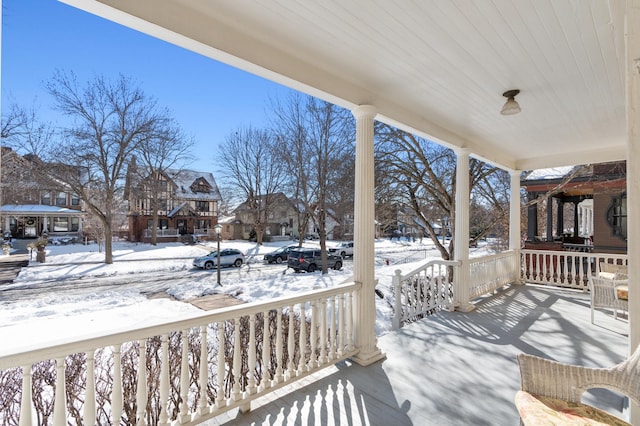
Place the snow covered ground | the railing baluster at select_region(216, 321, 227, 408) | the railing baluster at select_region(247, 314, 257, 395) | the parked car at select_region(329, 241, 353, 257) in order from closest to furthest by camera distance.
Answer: the railing baluster at select_region(216, 321, 227, 408) → the railing baluster at select_region(247, 314, 257, 395) → the snow covered ground → the parked car at select_region(329, 241, 353, 257)

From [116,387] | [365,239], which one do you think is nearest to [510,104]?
[365,239]

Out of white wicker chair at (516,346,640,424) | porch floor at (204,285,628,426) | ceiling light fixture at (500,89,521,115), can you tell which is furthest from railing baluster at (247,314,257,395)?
ceiling light fixture at (500,89,521,115)

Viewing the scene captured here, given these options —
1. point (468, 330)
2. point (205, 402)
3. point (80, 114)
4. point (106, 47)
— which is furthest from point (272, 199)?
point (205, 402)

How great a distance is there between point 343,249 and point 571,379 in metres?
13.3

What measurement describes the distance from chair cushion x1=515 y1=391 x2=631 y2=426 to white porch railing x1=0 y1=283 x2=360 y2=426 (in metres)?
1.51

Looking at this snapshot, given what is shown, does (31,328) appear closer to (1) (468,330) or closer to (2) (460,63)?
(1) (468,330)

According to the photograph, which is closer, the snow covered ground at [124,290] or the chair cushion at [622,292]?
the chair cushion at [622,292]

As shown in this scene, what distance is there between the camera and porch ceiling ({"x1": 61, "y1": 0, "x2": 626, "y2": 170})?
1.74 m

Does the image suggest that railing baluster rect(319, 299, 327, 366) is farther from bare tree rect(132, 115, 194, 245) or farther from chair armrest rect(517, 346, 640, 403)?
bare tree rect(132, 115, 194, 245)

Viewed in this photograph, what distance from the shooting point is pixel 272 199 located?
14.7m

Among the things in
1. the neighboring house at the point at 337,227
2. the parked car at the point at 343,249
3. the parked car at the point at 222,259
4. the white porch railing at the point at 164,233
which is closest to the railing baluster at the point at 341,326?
the neighboring house at the point at 337,227

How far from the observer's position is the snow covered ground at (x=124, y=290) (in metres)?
5.16

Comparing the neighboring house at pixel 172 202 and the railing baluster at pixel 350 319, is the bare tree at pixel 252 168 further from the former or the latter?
the railing baluster at pixel 350 319

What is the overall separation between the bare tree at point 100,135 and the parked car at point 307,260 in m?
6.73
